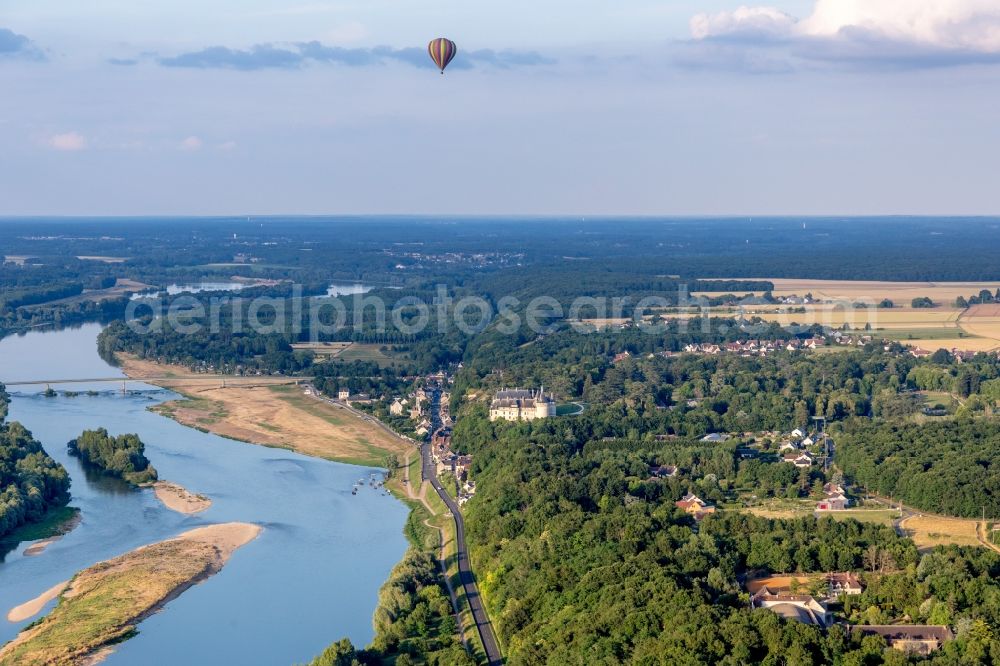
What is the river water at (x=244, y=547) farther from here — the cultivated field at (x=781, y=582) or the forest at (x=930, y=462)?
the forest at (x=930, y=462)

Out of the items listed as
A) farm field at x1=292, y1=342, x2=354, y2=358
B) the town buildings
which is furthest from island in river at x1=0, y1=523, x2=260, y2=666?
farm field at x1=292, y1=342, x2=354, y2=358

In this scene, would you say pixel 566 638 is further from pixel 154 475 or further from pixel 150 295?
pixel 150 295

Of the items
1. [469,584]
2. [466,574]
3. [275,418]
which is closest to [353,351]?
[275,418]

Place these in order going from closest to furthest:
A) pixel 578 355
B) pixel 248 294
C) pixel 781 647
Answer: pixel 781 647, pixel 578 355, pixel 248 294

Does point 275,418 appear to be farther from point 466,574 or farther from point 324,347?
point 466,574

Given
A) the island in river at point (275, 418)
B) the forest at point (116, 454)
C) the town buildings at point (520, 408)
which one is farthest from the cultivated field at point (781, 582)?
the forest at point (116, 454)

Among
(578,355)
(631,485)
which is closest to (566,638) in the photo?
(631,485)

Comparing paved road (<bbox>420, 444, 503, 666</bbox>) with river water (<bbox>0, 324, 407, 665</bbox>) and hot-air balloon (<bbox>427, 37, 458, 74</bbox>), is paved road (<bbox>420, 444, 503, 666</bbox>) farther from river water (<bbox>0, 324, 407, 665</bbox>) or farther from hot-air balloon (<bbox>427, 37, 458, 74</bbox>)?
hot-air balloon (<bbox>427, 37, 458, 74</bbox>)
